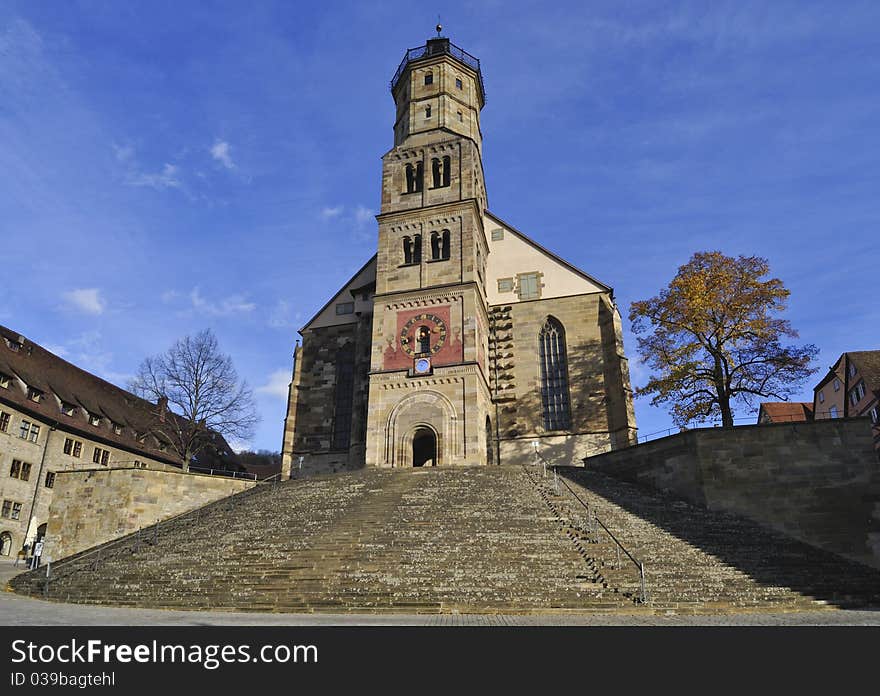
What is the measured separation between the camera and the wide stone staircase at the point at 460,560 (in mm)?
14477

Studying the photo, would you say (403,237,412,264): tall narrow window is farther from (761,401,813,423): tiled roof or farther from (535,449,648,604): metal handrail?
(761,401,813,423): tiled roof

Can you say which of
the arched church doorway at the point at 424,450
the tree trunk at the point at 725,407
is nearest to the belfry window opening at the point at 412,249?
the arched church doorway at the point at 424,450

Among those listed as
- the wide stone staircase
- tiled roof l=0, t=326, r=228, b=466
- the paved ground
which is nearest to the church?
the wide stone staircase

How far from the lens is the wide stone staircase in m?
14.5

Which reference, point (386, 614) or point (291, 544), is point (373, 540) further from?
point (386, 614)

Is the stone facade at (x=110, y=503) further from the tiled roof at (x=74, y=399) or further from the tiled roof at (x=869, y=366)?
the tiled roof at (x=869, y=366)

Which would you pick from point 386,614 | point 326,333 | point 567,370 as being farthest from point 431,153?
point 386,614

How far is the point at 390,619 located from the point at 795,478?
60.9 ft

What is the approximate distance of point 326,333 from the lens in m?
41.2

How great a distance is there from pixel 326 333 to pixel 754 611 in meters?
31.9

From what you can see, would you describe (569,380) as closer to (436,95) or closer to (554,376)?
(554,376)

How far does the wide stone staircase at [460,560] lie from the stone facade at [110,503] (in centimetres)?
613

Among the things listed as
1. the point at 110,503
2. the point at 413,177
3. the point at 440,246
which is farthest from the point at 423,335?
the point at 110,503

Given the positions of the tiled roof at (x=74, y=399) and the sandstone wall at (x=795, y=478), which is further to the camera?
the tiled roof at (x=74, y=399)
